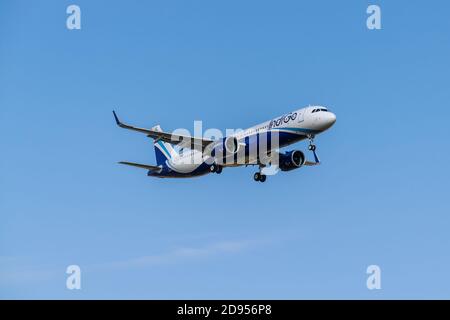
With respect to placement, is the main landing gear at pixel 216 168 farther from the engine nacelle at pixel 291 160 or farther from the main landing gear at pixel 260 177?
the engine nacelle at pixel 291 160

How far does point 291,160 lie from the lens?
81.8 metres

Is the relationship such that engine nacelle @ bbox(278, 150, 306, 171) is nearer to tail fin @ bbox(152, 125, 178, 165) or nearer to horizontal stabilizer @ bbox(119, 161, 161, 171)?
tail fin @ bbox(152, 125, 178, 165)

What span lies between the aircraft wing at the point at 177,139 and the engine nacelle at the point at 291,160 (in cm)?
804

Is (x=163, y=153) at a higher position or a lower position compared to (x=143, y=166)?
higher

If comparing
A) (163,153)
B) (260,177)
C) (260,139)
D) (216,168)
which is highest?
(163,153)

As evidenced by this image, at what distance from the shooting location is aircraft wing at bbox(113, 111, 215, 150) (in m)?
75.8

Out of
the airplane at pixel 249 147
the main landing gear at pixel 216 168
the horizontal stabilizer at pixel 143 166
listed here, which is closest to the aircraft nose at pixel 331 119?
Answer: the airplane at pixel 249 147

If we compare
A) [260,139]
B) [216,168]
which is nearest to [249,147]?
[260,139]

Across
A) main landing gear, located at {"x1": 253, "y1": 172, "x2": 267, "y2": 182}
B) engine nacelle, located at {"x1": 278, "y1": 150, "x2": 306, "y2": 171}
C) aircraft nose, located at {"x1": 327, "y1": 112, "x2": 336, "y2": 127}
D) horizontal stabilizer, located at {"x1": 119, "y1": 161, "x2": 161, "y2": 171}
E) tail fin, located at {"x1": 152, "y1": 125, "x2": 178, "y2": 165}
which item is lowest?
main landing gear, located at {"x1": 253, "y1": 172, "x2": 267, "y2": 182}

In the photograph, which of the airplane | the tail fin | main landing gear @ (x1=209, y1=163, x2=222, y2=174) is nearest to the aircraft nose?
the airplane

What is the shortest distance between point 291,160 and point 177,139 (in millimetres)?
12636

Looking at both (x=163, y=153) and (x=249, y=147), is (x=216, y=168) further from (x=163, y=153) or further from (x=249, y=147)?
(x=163, y=153)
